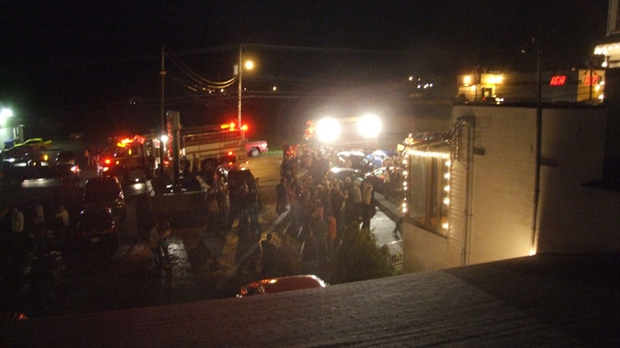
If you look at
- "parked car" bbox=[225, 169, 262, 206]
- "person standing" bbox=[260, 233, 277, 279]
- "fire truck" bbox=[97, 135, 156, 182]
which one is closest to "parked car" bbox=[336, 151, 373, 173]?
"parked car" bbox=[225, 169, 262, 206]

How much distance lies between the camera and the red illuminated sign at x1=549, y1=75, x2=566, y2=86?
65.2 feet

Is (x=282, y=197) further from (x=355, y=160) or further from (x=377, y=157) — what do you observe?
(x=355, y=160)

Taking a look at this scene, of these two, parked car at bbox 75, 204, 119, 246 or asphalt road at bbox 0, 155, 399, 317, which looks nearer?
asphalt road at bbox 0, 155, 399, 317

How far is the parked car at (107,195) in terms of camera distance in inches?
792

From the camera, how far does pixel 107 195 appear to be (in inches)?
809

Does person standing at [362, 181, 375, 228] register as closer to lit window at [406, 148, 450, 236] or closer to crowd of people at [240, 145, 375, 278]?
crowd of people at [240, 145, 375, 278]

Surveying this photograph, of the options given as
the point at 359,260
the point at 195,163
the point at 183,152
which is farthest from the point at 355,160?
the point at 359,260

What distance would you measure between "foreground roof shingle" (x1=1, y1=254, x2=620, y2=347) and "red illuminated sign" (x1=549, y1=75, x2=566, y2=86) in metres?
13.3

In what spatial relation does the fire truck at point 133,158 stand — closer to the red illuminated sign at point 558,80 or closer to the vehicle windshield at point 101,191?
the vehicle windshield at point 101,191

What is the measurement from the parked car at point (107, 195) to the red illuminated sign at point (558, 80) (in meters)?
15.6

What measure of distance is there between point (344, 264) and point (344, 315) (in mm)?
4640

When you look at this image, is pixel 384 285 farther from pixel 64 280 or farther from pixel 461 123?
pixel 64 280

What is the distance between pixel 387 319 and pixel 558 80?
54.2ft

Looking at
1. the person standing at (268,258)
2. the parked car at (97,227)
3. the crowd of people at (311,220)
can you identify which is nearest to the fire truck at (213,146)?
the crowd of people at (311,220)
